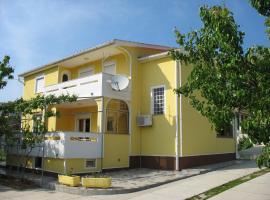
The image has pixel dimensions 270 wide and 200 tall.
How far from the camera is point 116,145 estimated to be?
1864 cm

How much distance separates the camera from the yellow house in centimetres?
1731

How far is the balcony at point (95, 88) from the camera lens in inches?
725

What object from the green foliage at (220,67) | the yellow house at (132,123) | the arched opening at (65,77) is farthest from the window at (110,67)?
the green foliage at (220,67)

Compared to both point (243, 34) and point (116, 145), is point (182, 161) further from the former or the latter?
point (243, 34)

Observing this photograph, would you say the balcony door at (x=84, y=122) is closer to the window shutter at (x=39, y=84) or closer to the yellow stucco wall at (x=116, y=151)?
the yellow stucco wall at (x=116, y=151)

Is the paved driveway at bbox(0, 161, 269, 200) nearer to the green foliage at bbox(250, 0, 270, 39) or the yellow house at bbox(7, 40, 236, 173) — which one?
the yellow house at bbox(7, 40, 236, 173)

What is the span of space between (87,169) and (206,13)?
39.1ft

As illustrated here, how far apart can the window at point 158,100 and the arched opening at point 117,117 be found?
1654mm

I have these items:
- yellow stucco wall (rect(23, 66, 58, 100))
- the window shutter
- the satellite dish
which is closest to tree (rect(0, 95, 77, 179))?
the satellite dish

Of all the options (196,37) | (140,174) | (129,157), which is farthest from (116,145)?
(196,37)

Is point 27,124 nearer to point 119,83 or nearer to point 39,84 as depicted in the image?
point 119,83

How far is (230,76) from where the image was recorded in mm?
6750

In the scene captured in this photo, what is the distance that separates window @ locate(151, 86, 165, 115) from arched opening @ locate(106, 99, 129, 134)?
65.1 inches

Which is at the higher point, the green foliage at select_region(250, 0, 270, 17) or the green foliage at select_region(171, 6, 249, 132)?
the green foliage at select_region(250, 0, 270, 17)
